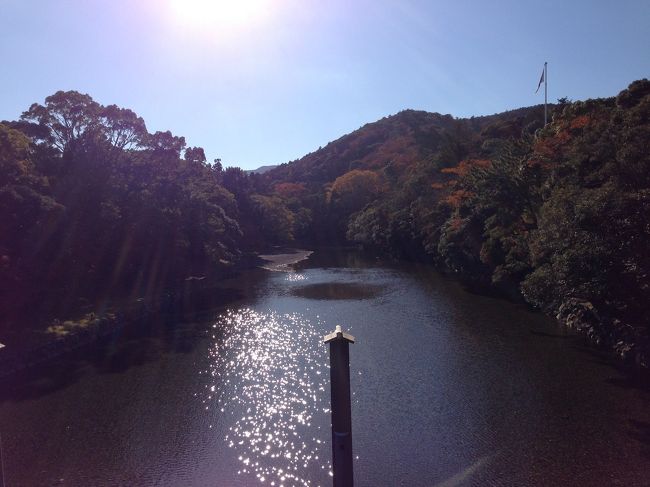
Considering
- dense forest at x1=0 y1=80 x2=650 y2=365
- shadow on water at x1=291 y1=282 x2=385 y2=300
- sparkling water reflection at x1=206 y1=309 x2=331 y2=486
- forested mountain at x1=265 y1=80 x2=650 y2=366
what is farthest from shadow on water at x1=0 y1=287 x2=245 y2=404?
forested mountain at x1=265 y1=80 x2=650 y2=366

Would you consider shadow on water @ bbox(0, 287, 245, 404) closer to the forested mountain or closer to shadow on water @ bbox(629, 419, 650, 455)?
the forested mountain

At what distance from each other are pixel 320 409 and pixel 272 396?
162 centimetres

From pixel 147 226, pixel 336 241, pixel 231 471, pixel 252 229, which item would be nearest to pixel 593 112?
pixel 231 471

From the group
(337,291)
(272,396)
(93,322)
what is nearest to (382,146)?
(337,291)

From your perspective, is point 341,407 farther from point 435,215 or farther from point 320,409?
point 435,215

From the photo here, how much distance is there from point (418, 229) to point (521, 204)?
21.5 m

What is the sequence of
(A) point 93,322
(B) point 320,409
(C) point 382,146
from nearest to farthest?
(B) point 320,409 < (A) point 93,322 < (C) point 382,146

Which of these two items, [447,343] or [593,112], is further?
[593,112]

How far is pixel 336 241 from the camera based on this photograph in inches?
2894

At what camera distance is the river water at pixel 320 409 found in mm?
9297

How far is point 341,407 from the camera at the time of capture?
4.45 m

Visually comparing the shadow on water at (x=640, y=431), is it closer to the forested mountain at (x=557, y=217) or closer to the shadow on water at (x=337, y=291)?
the forested mountain at (x=557, y=217)

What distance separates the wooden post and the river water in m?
5.00

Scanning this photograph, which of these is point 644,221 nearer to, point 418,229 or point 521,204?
point 521,204
